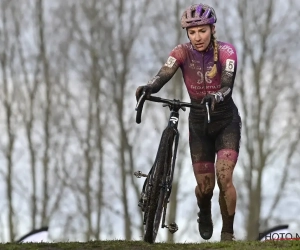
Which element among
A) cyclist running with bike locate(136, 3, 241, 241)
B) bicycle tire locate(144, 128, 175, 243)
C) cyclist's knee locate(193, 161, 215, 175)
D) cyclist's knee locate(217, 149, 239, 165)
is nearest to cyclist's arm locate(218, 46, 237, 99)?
cyclist running with bike locate(136, 3, 241, 241)

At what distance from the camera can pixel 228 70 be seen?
1269cm

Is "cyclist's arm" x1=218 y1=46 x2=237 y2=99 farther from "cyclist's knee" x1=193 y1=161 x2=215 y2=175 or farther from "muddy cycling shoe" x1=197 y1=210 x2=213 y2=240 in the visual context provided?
"muddy cycling shoe" x1=197 y1=210 x2=213 y2=240

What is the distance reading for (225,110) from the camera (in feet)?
43.1

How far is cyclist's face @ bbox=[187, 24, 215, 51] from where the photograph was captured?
42.3 feet

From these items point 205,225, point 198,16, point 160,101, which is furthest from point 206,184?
point 198,16

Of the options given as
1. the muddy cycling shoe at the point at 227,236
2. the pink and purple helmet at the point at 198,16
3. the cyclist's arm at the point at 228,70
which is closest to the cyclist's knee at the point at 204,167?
the muddy cycling shoe at the point at 227,236

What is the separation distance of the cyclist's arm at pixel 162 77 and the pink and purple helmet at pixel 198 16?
53 cm

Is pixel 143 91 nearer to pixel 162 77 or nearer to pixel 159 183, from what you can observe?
pixel 162 77

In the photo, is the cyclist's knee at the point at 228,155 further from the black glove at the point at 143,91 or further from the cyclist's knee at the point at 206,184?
the black glove at the point at 143,91

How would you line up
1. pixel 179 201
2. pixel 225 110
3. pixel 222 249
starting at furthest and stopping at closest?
pixel 179 201 < pixel 225 110 < pixel 222 249

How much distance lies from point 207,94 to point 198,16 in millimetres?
977

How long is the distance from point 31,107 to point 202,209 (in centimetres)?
2602

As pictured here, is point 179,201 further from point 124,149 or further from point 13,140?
point 13,140

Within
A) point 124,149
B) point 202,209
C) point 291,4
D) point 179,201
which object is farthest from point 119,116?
point 202,209
